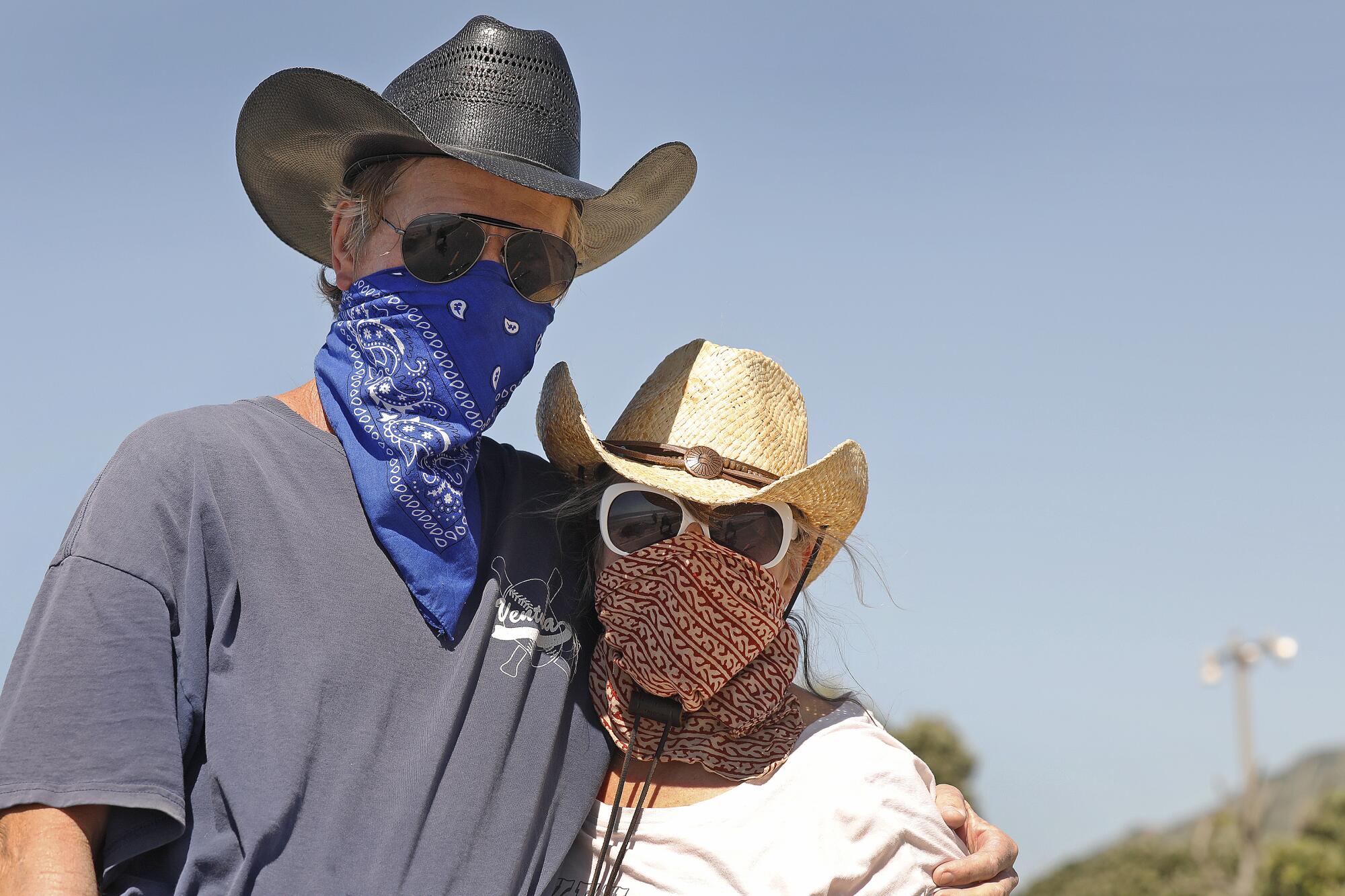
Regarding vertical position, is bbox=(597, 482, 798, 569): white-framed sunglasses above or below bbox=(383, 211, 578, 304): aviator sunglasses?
below

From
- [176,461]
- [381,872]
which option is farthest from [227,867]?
[176,461]

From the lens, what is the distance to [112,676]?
2441mm

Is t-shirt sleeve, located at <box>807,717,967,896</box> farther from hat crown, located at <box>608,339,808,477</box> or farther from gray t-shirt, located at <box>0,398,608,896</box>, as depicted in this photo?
hat crown, located at <box>608,339,808,477</box>

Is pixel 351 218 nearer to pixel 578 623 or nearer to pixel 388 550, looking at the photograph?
pixel 388 550

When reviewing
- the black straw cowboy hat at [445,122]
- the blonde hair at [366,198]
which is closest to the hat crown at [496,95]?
the black straw cowboy hat at [445,122]

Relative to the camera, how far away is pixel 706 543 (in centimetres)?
318

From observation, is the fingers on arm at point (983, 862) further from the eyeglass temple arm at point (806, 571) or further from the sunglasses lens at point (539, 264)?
the sunglasses lens at point (539, 264)

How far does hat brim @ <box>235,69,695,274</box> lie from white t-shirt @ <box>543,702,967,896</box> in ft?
5.17

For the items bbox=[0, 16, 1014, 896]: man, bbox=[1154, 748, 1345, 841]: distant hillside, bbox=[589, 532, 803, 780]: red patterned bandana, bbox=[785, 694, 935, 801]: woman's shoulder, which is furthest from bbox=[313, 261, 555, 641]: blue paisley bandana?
bbox=[1154, 748, 1345, 841]: distant hillside

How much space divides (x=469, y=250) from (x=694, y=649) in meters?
1.15

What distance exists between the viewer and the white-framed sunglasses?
322 cm

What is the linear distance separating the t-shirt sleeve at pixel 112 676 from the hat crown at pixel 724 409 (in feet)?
4.23

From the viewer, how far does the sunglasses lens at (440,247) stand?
3145 millimetres

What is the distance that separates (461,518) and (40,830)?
1.11m
